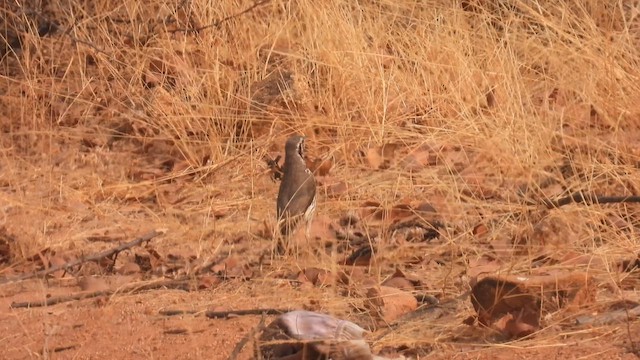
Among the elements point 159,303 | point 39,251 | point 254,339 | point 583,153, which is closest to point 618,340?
point 254,339

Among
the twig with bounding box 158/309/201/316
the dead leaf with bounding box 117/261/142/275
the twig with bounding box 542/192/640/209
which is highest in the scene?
the twig with bounding box 542/192/640/209

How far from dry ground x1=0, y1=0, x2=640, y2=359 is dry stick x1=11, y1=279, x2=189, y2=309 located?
2cm

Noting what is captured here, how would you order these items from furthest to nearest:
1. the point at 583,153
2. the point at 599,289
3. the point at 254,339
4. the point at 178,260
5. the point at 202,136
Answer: the point at 202,136 → the point at 583,153 → the point at 178,260 → the point at 599,289 → the point at 254,339

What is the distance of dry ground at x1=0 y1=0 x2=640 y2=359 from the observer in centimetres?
406

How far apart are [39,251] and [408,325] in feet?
6.60

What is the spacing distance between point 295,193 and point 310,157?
0.97m

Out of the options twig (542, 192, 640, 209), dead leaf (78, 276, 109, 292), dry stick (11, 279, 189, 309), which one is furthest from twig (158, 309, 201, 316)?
twig (542, 192, 640, 209)

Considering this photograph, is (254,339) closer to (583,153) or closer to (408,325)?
(408,325)

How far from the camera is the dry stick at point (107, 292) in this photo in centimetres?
437

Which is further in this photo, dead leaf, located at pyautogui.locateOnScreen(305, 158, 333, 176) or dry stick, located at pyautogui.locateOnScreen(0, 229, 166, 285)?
dead leaf, located at pyautogui.locateOnScreen(305, 158, 333, 176)

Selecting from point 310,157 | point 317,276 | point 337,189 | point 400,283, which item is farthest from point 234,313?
point 310,157

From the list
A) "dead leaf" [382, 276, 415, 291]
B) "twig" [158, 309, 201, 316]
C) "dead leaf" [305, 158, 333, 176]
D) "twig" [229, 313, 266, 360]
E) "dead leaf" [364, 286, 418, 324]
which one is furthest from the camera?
"dead leaf" [305, 158, 333, 176]

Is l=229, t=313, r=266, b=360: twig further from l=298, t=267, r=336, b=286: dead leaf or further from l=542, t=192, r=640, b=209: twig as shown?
l=542, t=192, r=640, b=209: twig

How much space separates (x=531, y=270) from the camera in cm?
411
